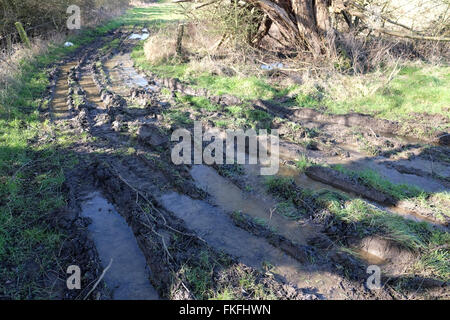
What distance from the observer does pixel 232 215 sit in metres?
4.59

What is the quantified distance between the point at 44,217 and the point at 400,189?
5.69 meters

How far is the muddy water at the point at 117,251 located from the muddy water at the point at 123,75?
591cm

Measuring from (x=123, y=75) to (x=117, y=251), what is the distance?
9.51m

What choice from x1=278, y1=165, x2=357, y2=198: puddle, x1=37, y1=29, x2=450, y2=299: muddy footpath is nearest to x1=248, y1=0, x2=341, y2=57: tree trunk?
x1=37, y1=29, x2=450, y2=299: muddy footpath

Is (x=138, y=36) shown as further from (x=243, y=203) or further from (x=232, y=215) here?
(x=232, y=215)

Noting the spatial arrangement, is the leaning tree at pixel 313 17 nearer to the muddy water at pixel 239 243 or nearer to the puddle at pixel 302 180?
the puddle at pixel 302 180

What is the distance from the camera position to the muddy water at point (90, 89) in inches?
366

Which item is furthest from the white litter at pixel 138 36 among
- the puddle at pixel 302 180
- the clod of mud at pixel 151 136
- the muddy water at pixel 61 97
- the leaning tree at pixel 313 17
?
the puddle at pixel 302 180

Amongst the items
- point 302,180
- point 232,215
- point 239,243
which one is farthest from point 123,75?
point 239,243

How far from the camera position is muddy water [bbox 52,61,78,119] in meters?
8.23

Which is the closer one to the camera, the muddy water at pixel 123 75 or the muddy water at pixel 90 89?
the muddy water at pixel 90 89

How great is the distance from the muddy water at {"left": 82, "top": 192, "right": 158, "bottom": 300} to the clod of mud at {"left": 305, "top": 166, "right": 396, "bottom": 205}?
3.41 meters

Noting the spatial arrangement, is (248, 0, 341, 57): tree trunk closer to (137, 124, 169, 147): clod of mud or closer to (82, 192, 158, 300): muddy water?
(137, 124, 169, 147): clod of mud
